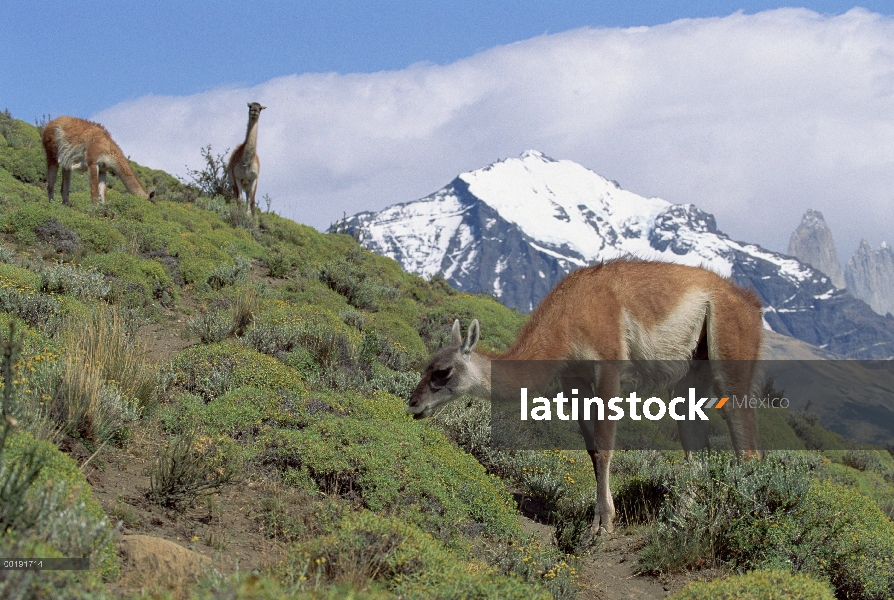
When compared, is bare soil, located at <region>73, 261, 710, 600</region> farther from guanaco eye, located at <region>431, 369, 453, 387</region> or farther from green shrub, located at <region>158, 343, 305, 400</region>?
guanaco eye, located at <region>431, 369, 453, 387</region>

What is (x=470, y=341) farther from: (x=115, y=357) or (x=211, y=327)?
(x=211, y=327)

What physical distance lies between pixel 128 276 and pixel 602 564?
900cm

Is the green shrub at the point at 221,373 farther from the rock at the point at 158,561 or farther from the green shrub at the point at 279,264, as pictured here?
the green shrub at the point at 279,264

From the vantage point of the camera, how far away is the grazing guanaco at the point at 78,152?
16062 millimetres

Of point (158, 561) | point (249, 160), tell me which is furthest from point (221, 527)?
point (249, 160)

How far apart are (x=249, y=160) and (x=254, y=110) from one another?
1.37 meters

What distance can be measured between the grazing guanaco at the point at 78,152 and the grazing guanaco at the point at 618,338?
38.8 ft

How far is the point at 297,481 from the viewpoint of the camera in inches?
263

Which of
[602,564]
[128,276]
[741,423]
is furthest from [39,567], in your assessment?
[128,276]

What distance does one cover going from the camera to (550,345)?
23.9 feet

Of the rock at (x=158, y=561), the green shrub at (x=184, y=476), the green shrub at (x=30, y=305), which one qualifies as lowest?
the rock at (x=158, y=561)

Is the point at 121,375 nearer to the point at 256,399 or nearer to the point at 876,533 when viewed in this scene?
the point at 256,399

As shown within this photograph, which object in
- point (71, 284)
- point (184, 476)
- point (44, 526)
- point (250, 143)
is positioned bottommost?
point (184, 476)

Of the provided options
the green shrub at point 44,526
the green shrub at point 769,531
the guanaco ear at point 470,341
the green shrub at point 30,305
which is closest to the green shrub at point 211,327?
the green shrub at point 30,305
